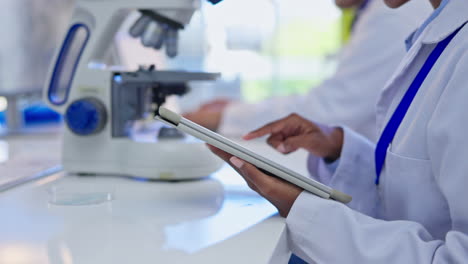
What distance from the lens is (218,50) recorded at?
330 cm

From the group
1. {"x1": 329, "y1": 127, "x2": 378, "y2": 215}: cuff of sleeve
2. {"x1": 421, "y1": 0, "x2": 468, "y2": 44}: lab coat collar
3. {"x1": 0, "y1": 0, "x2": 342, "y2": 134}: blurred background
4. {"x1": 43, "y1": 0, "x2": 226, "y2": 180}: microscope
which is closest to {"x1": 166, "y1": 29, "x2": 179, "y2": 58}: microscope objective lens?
{"x1": 43, "y1": 0, "x2": 226, "y2": 180}: microscope

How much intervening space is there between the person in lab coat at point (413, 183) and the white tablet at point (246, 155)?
2cm

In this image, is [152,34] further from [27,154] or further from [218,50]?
[218,50]

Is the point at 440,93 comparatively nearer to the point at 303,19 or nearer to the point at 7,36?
the point at 7,36

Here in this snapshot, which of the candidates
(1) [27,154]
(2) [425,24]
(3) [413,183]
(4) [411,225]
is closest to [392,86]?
(2) [425,24]

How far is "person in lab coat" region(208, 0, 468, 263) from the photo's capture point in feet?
2.01

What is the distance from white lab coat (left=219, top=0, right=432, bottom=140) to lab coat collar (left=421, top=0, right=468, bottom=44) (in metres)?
0.72

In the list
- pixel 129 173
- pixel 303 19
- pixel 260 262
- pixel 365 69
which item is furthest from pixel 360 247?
pixel 303 19

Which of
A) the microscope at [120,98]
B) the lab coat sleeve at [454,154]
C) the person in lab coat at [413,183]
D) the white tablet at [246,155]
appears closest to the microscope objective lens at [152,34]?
the microscope at [120,98]

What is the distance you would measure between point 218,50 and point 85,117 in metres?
2.37

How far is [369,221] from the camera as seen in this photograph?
671mm

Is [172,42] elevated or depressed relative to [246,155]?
elevated

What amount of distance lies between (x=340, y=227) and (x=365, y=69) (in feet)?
3.27

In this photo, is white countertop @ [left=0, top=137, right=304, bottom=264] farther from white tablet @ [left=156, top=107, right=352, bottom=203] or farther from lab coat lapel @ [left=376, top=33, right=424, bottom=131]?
lab coat lapel @ [left=376, top=33, right=424, bottom=131]
